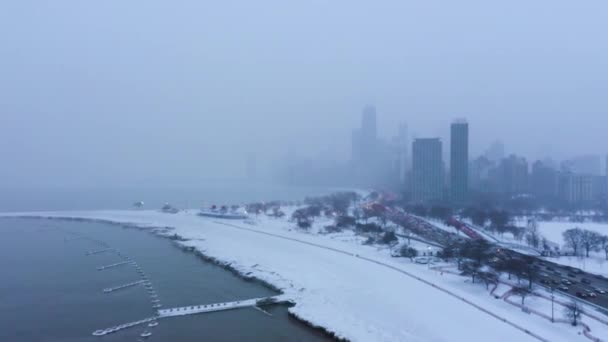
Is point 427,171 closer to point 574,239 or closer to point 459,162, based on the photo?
point 459,162

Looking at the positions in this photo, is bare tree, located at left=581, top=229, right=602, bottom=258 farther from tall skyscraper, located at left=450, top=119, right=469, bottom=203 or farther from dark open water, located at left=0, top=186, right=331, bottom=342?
tall skyscraper, located at left=450, top=119, right=469, bottom=203

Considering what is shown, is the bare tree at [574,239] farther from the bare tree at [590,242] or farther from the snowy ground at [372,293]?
the snowy ground at [372,293]

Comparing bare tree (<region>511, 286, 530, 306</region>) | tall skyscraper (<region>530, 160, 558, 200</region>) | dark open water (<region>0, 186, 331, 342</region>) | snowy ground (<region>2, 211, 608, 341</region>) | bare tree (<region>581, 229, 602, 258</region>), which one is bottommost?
dark open water (<region>0, 186, 331, 342</region>)

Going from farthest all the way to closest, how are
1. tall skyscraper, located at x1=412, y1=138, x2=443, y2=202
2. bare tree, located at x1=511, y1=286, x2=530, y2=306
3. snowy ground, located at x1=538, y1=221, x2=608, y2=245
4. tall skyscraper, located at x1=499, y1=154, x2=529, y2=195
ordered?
tall skyscraper, located at x1=499, y1=154, x2=529, y2=195, tall skyscraper, located at x1=412, y1=138, x2=443, y2=202, snowy ground, located at x1=538, y1=221, x2=608, y2=245, bare tree, located at x1=511, y1=286, x2=530, y2=306

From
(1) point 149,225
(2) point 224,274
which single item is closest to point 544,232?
(2) point 224,274

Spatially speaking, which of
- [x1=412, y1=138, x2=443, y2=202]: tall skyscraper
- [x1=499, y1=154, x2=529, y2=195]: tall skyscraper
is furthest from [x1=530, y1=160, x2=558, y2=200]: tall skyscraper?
[x1=412, y1=138, x2=443, y2=202]: tall skyscraper

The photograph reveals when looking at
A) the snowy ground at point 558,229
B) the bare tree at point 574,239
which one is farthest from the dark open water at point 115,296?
the snowy ground at point 558,229

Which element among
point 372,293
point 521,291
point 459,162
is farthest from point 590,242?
point 459,162

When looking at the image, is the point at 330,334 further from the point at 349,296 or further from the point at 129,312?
the point at 129,312
